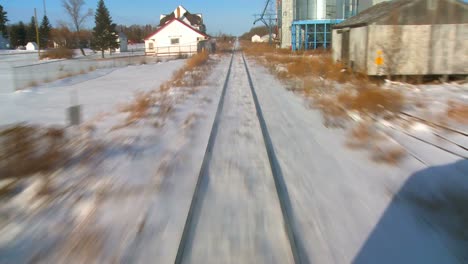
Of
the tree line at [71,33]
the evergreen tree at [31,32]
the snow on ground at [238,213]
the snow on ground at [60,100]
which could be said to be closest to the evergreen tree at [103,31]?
the tree line at [71,33]

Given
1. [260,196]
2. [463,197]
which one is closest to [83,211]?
[260,196]

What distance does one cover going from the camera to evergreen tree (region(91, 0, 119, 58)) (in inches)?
2714

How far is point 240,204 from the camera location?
17.3 ft

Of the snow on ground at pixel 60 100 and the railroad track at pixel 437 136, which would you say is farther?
the snow on ground at pixel 60 100

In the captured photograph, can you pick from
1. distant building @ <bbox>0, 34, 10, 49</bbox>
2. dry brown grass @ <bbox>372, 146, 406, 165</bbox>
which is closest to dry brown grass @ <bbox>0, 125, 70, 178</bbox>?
dry brown grass @ <bbox>372, 146, 406, 165</bbox>

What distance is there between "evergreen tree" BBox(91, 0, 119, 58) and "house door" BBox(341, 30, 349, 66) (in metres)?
55.0

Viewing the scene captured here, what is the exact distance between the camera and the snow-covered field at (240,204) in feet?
13.6

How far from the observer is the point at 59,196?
18.4 ft

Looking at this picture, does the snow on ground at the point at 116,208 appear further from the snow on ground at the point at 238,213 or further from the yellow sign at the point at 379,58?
the yellow sign at the point at 379,58

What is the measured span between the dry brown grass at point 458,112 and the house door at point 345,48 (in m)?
9.72

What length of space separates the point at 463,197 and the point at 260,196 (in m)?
2.66

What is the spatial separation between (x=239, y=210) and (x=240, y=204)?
19 cm

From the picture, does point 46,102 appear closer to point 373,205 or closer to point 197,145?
point 197,145

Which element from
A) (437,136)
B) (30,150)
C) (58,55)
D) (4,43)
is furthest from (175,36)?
(437,136)
